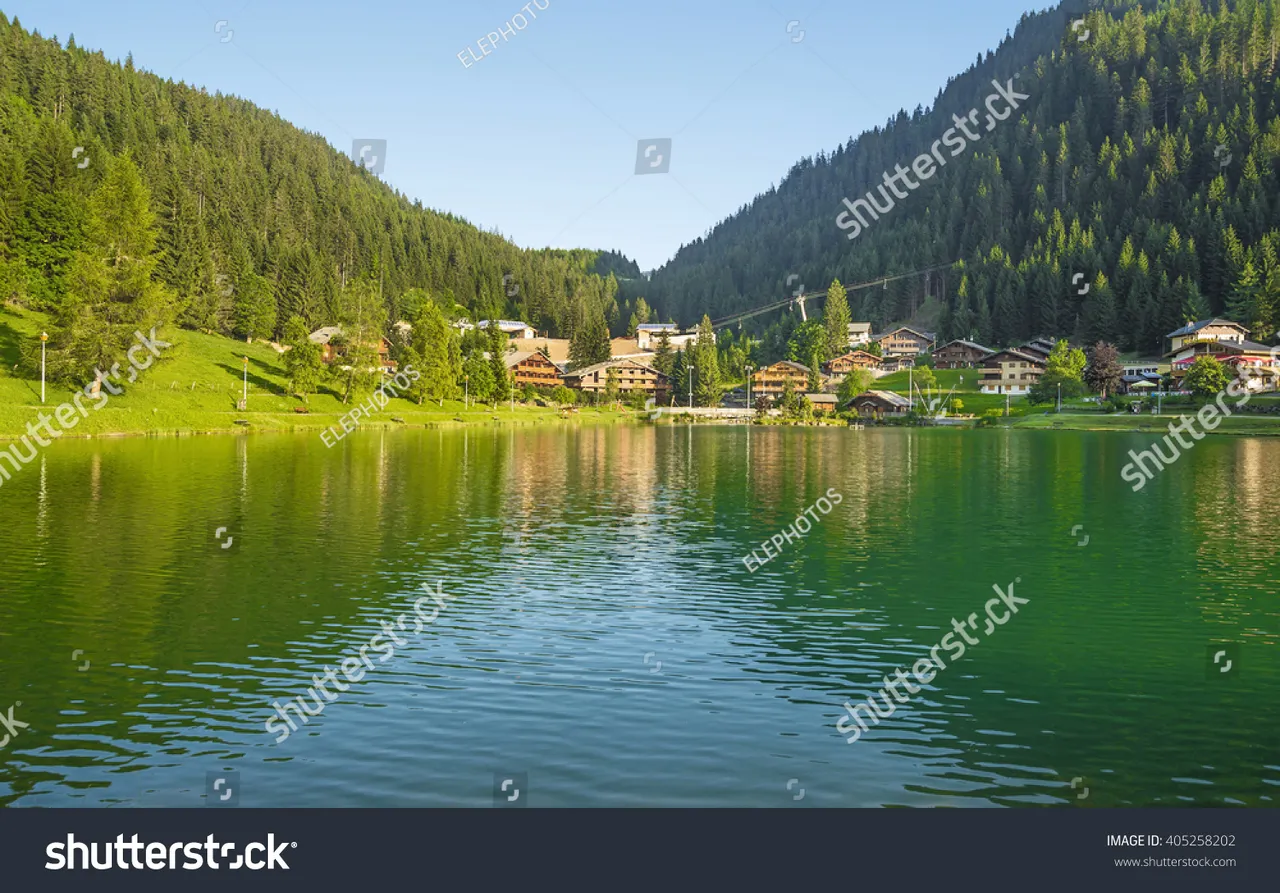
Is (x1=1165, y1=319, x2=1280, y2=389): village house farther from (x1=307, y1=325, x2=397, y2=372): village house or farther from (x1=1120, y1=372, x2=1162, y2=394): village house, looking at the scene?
(x1=307, y1=325, x2=397, y2=372): village house

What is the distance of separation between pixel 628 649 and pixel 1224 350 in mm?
184274

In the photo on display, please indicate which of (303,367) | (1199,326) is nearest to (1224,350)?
(1199,326)

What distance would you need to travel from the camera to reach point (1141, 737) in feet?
52.6

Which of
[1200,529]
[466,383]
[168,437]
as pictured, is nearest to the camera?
[1200,529]

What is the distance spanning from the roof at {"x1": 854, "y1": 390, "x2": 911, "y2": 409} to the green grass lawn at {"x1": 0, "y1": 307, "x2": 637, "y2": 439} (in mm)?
76203

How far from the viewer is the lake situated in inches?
560

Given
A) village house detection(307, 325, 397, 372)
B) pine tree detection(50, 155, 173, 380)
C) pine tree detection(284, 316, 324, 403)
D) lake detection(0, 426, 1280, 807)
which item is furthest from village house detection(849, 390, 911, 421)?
lake detection(0, 426, 1280, 807)

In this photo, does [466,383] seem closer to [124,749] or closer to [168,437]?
[168,437]

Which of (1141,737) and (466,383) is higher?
(466,383)

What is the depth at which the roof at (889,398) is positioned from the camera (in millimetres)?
188500

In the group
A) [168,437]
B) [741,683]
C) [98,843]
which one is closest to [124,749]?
[98,843]

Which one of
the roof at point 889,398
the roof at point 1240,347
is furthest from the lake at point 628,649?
the roof at point 1240,347

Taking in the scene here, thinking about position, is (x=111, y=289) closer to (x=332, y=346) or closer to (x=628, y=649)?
(x=332, y=346)

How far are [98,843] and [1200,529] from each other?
41194 mm
